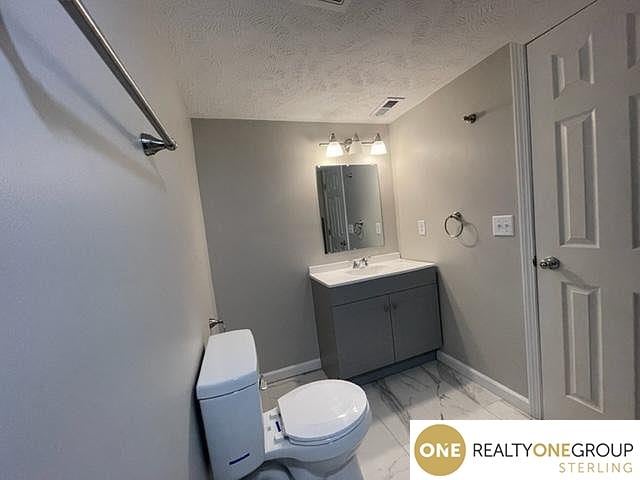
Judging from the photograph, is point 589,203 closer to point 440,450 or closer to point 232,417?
point 440,450

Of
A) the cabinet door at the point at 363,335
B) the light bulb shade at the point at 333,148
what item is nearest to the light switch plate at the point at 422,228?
the cabinet door at the point at 363,335

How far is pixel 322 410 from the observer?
112cm

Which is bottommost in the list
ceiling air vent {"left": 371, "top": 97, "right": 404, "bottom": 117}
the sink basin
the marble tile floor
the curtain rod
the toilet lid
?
the marble tile floor

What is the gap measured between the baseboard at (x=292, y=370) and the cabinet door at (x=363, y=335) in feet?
1.46

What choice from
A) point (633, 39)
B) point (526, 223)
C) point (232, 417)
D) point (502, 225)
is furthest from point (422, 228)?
point (232, 417)

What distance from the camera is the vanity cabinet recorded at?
1865 millimetres

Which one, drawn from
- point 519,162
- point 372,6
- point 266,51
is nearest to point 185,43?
point 266,51

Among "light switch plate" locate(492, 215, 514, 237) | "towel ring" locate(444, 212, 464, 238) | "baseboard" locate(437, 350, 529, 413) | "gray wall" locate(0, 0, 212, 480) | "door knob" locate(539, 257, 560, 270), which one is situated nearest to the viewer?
"gray wall" locate(0, 0, 212, 480)

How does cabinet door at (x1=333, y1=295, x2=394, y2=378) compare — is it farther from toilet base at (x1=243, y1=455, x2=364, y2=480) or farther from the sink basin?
toilet base at (x1=243, y1=455, x2=364, y2=480)

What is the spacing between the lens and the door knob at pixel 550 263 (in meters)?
1.31

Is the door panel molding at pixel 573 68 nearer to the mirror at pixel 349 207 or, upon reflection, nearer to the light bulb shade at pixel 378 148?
the light bulb shade at pixel 378 148

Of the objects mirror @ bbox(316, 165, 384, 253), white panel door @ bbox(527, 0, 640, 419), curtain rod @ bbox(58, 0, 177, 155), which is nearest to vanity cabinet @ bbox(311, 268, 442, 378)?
mirror @ bbox(316, 165, 384, 253)

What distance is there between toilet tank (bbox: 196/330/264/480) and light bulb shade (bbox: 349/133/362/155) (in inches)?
72.5

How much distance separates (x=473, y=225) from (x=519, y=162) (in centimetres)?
45
